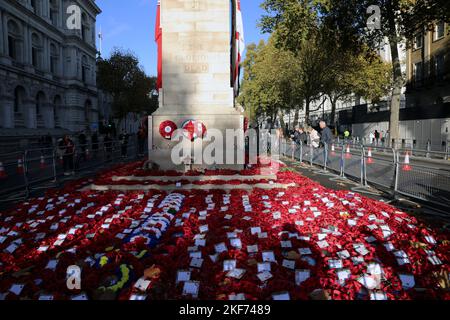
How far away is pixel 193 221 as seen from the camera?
5.59 metres

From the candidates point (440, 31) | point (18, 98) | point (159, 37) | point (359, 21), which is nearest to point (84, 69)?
point (18, 98)

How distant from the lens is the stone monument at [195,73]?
962 centimetres

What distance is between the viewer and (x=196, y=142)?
31.2 ft

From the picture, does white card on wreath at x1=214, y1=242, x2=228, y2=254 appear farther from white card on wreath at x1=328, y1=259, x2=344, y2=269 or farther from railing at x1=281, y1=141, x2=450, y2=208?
railing at x1=281, y1=141, x2=450, y2=208

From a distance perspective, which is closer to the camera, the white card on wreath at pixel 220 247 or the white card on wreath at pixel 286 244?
the white card on wreath at pixel 220 247

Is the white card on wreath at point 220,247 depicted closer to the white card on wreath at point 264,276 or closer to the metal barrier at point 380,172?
the white card on wreath at point 264,276

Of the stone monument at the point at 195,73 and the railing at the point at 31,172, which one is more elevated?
the stone monument at the point at 195,73

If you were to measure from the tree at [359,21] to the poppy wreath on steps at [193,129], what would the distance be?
61.5 ft

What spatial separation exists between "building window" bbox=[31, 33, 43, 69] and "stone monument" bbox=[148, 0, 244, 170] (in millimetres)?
38099

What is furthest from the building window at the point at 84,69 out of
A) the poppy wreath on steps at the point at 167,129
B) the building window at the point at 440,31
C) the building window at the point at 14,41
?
the poppy wreath on steps at the point at 167,129

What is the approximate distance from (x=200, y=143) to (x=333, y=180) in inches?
196

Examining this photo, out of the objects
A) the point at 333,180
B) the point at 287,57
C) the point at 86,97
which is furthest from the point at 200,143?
the point at 86,97

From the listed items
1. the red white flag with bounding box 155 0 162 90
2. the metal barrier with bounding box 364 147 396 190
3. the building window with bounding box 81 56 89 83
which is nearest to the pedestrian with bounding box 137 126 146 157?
the red white flag with bounding box 155 0 162 90
